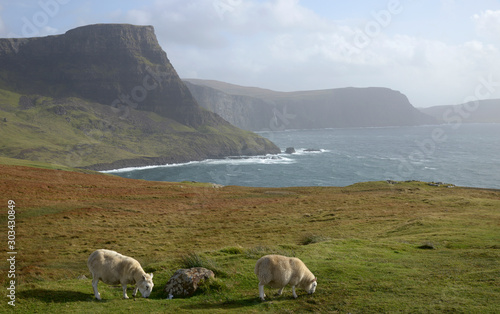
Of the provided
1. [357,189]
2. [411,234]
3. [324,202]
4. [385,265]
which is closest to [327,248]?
[385,265]

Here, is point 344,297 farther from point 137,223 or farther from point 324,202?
point 324,202

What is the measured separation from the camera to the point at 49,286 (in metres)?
17.2

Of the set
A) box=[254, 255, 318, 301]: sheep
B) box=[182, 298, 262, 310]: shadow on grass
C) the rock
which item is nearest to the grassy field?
box=[182, 298, 262, 310]: shadow on grass

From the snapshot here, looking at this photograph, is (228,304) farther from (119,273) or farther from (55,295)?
(55,295)

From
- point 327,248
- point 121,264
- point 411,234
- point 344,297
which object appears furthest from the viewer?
point 411,234

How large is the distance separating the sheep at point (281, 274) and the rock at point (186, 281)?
3182 mm

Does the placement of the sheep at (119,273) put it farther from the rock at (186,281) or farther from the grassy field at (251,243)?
the rock at (186,281)

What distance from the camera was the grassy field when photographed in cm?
1514

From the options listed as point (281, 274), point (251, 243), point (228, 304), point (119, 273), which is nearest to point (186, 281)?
point (228, 304)

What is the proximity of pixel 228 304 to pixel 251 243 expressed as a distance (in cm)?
1920

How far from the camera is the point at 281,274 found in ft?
49.0

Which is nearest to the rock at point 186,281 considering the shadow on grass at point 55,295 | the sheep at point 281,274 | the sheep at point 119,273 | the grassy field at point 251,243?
the grassy field at point 251,243

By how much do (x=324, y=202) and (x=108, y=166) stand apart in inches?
6019

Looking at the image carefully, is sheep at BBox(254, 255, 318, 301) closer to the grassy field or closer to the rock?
the grassy field
